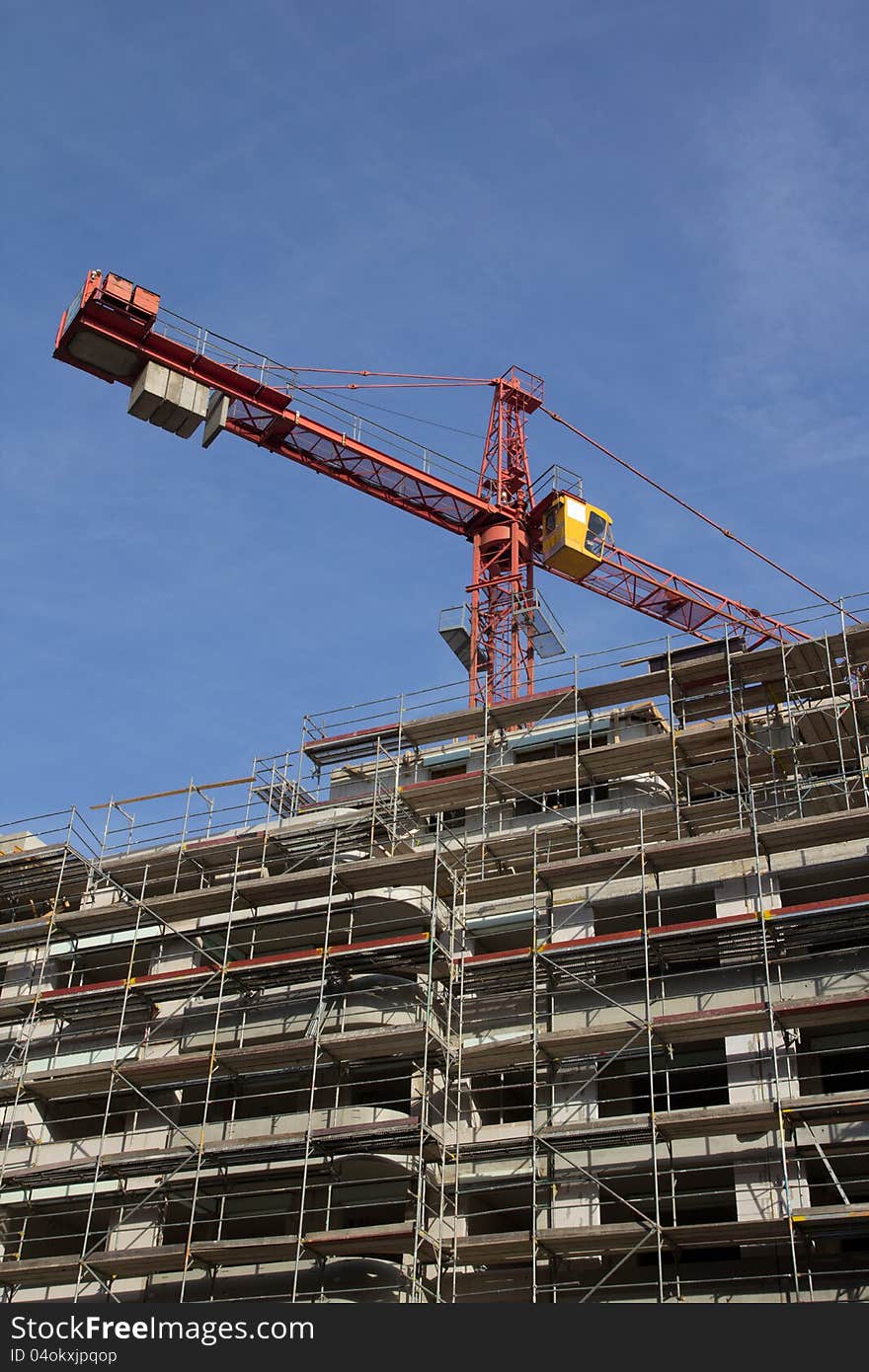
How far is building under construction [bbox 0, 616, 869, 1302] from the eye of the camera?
1368 inches

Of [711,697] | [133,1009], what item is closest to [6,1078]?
[133,1009]

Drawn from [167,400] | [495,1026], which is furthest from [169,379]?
[495,1026]

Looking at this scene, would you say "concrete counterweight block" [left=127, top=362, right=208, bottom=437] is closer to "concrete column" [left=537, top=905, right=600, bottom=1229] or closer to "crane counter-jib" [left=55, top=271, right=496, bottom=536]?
"crane counter-jib" [left=55, top=271, right=496, bottom=536]

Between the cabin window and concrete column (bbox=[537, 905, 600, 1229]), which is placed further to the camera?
the cabin window

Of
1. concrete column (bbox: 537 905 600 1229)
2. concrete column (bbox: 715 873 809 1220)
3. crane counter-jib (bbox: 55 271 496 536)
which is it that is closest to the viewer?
concrete column (bbox: 715 873 809 1220)

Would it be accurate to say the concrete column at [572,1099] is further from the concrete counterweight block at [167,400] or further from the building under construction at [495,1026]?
the concrete counterweight block at [167,400]

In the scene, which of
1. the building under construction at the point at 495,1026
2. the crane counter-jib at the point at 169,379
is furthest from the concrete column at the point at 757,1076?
the crane counter-jib at the point at 169,379

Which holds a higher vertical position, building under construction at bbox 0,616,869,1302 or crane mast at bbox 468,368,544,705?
crane mast at bbox 468,368,544,705

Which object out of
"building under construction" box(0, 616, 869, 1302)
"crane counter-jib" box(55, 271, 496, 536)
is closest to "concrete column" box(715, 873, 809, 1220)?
"building under construction" box(0, 616, 869, 1302)

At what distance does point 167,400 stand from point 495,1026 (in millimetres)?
26380

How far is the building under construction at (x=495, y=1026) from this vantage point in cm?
3475

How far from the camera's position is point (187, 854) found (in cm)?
4741

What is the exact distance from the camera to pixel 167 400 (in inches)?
2221

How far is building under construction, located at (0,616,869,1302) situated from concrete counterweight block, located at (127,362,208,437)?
51.1ft
